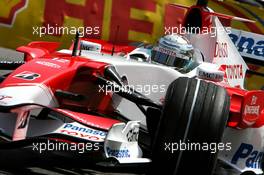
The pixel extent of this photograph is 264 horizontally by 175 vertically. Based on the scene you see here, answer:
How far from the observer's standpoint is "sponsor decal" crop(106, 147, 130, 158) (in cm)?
551

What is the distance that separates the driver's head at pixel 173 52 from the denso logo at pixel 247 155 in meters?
1.28

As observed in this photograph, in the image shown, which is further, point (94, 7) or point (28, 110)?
point (94, 7)

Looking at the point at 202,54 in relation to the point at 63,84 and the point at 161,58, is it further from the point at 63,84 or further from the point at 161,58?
the point at 63,84

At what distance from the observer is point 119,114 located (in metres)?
6.66

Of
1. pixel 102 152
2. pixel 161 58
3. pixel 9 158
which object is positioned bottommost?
pixel 9 158

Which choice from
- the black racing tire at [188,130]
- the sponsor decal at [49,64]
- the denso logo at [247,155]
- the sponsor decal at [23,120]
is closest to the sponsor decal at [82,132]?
the sponsor decal at [23,120]

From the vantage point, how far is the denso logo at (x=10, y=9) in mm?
12273

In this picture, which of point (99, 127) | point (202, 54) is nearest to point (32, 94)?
point (99, 127)

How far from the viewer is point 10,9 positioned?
12289 mm

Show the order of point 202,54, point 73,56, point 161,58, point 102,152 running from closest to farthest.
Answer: point 102,152 → point 73,56 → point 161,58 → point 202,54

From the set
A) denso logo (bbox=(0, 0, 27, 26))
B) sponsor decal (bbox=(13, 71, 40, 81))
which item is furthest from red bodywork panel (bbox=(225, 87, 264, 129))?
denso logo (bbox=(0, 0, 27, 26))

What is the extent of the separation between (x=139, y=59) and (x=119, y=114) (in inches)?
41.2

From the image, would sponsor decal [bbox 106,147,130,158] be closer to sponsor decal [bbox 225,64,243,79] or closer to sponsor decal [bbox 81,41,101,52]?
sponsor decal [bbox 81,41,101,52]

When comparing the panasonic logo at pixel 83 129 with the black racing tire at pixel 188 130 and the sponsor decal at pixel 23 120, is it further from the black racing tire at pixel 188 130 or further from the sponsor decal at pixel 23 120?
the black racing tire at pixel 188 130
